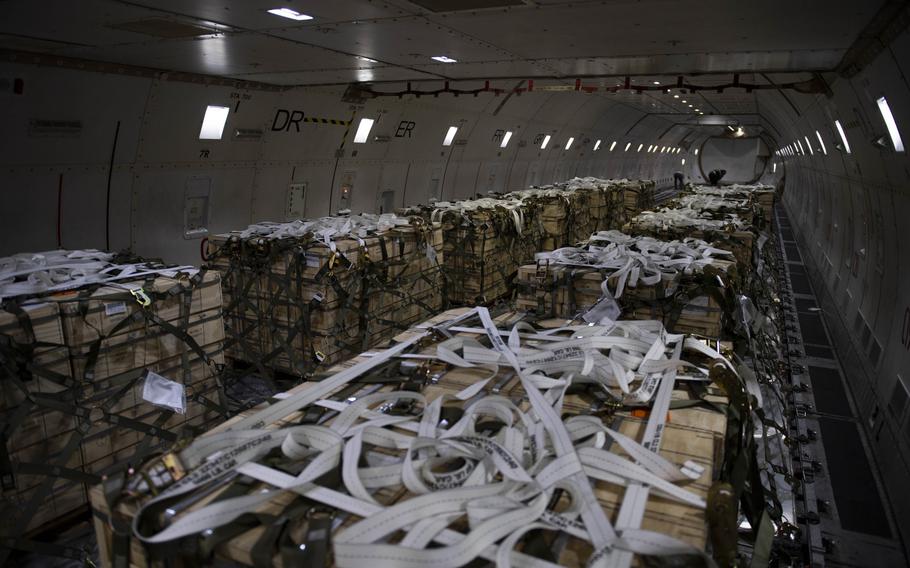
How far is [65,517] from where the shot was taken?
4684mm

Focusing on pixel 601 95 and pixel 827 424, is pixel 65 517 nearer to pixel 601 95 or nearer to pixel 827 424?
pixel 827 424

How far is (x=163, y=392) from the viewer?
191 inches

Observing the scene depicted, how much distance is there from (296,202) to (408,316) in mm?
5285

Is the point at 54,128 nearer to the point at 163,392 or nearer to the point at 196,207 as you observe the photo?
the point at 196,207

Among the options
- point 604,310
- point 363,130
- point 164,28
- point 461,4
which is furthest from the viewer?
point 363,130

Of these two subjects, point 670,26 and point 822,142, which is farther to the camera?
point 822,142

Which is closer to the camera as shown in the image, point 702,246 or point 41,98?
point 702,246

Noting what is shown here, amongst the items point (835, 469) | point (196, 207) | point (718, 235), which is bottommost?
point (835, 469)

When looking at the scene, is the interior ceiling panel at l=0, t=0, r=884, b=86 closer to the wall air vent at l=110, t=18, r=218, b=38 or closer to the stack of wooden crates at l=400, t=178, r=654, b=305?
the wall air vent at l=110, t=18, r=218, b=38

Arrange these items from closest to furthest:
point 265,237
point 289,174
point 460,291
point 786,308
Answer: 1. point 265,237
2. point 460,291
3. point 786,308
4. point 289,174

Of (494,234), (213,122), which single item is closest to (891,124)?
(494,234)

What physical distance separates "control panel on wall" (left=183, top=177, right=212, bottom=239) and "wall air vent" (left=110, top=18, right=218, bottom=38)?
401 centimetres

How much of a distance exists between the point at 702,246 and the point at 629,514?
522 cm

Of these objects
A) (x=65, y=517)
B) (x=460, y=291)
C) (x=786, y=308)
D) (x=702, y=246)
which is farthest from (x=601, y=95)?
(x=65, y=517)
